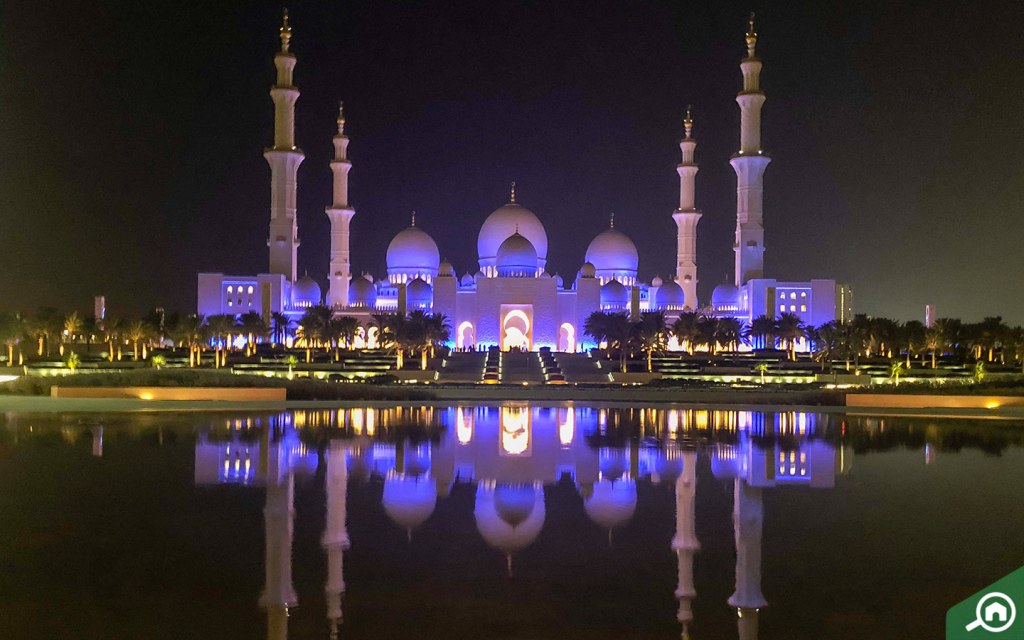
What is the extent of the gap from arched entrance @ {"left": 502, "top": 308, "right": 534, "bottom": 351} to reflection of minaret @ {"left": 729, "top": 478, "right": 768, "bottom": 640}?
123 feet

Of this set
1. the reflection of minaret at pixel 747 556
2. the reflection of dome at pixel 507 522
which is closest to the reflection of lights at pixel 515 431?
the reflection of dome at pixel 507 522

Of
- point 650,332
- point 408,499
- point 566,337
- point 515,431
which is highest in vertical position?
point 650,332

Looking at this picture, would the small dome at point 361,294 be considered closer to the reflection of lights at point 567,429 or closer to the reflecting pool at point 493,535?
the reflection of lights at point 567,429

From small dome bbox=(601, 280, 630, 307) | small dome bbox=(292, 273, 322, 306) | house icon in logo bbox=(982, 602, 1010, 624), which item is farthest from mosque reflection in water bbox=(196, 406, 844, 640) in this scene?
small dome bbox=(292, 273, 322, 306)

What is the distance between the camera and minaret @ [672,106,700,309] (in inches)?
1938

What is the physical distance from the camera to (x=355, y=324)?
4078 centimetres

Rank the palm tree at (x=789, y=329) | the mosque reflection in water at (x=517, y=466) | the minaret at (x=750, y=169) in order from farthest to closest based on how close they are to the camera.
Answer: the minaret at (x=750, y=169) → the palm tree at (x=789, y=329) → the mosque reflection in water at (x=517, y=466)

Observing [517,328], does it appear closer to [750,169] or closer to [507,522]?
[750,169]

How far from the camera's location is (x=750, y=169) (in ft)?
148

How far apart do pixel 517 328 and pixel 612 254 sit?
7.58m

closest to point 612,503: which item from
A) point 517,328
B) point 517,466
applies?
point 517,466

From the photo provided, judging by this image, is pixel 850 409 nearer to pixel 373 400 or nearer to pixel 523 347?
pixel 373 400

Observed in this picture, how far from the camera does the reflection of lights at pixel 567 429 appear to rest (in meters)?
14.3

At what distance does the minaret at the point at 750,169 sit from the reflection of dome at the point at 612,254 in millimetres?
7060
